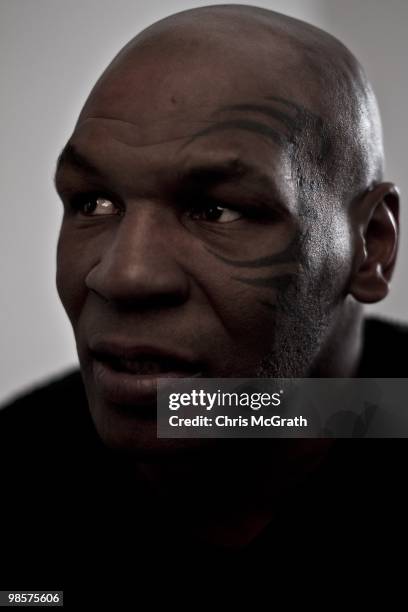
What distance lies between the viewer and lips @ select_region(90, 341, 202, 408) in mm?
1027

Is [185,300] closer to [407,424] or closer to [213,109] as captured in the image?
[213,109]

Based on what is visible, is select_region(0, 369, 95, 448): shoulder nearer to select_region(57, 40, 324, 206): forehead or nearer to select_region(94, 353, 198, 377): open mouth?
select_region(94, 353, 198, 377): open mouth

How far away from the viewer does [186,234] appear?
1.05m

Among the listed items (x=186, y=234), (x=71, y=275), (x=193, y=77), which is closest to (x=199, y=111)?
(x=193, y=77)

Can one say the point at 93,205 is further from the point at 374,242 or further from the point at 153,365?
the point at 374,242

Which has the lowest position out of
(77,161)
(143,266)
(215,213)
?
(143,266)

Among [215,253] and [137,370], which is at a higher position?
[215,253]

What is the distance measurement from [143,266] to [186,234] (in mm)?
92

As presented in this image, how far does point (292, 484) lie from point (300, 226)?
0.48 metres

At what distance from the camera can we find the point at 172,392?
1.05 m

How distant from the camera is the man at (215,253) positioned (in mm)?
1030

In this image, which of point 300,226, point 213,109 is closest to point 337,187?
point 300,226

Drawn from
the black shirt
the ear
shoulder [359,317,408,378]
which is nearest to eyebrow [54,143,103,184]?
the ear

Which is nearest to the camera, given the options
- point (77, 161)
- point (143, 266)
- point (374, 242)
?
point (143, 266)
